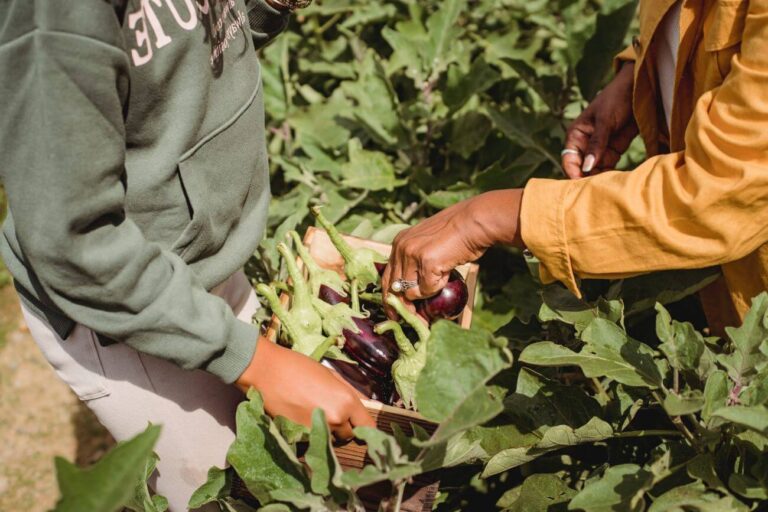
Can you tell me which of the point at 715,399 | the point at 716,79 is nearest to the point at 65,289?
the point at 715,399

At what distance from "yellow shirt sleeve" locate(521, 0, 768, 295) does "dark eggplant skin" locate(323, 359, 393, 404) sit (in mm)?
369

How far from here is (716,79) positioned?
1247 mm

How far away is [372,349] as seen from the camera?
1.41 meters

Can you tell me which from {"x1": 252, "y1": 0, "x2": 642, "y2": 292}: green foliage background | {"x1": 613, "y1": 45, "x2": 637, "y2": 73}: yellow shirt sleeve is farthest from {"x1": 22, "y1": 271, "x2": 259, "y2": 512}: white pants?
{"x1": 613, "y1": 45, "x2": 637, "y2": 73}: yellow shirt sleeve

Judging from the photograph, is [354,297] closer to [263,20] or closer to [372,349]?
[372,349]

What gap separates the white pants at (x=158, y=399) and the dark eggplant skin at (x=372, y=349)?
248mm

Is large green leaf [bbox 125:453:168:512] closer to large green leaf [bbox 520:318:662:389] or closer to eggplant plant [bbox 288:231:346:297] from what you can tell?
eggplant plant [bbox 288:231:346:297]

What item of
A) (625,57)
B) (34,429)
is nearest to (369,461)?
(625,57)

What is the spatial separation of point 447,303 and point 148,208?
0.56 m

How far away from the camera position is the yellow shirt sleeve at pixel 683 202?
3.64 ft

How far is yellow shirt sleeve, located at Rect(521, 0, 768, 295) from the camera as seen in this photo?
111cm

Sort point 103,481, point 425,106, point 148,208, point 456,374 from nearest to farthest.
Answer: point 103,481 → point 456,374 → point 148,208 → point 425,106

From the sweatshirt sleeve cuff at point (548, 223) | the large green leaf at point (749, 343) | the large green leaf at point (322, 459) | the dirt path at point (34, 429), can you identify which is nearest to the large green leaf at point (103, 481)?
the large green leaf at point (322, 459)

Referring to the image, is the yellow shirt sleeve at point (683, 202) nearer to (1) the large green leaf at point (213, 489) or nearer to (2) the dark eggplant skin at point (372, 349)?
(2) the dark eggplant skin at point (372, 349)
